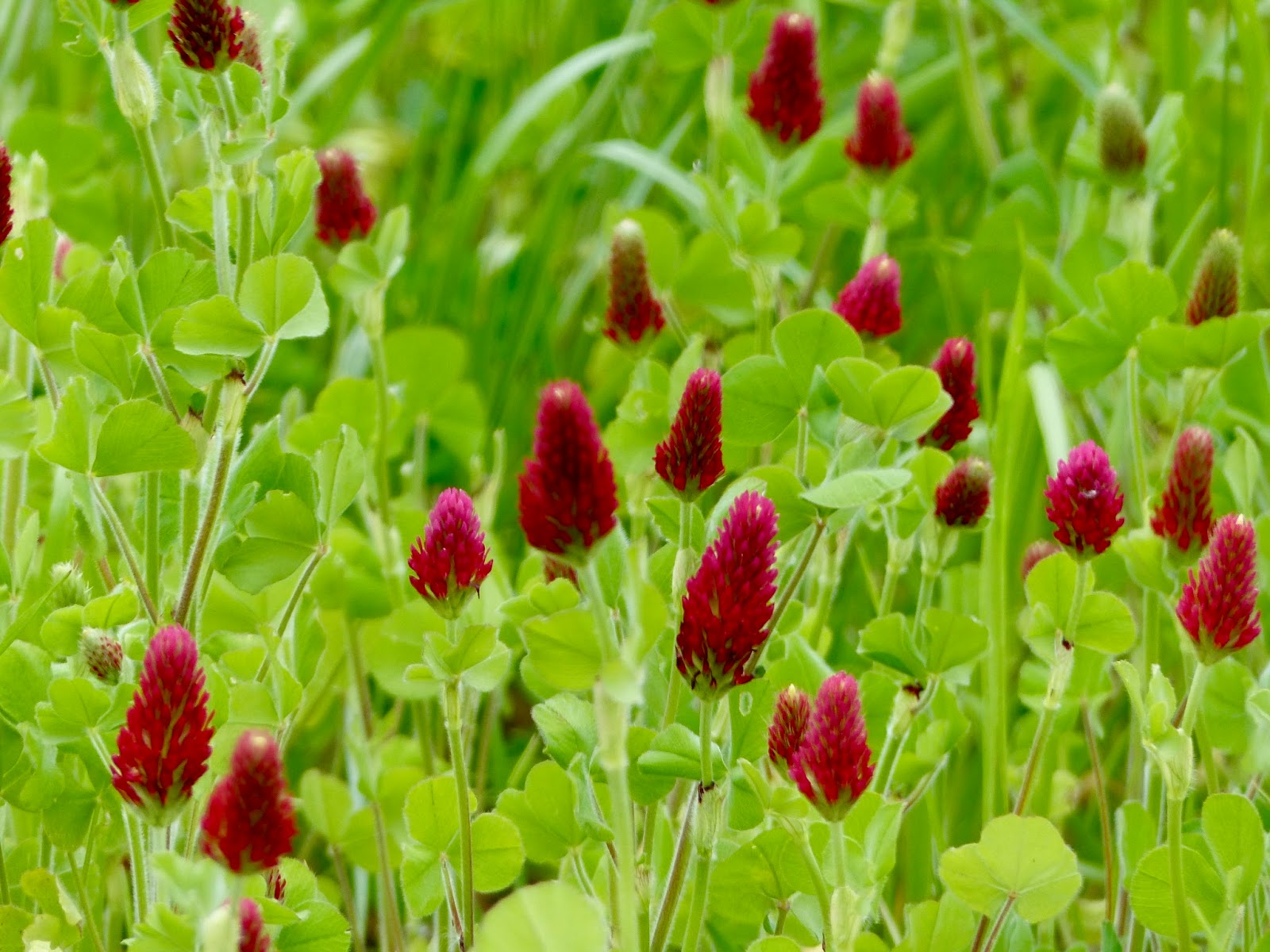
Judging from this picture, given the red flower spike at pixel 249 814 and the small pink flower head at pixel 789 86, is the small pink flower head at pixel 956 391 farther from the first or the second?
the red flower spike at pixel 249 814

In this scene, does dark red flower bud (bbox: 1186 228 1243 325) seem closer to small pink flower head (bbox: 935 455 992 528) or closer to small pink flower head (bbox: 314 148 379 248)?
small pink flower head (bbox: 935 455 992 528)

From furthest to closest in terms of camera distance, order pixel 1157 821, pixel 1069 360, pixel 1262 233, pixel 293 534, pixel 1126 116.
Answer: pixel 1262 233
pixel 1126 116
pixel 1069 360
pixel 1157 821
pixel 293 534

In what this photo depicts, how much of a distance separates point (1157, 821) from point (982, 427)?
0.45 m

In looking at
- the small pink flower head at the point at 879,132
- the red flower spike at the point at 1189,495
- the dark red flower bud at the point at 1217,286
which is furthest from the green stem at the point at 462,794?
the small pink flower head at the point at 879,132

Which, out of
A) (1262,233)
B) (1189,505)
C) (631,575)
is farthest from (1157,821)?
(1262,233)

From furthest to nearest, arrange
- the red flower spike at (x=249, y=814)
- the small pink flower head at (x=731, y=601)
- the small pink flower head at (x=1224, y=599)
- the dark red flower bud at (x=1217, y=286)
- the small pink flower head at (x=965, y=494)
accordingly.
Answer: the dark red flower bud at (x=1217, y=286)
the small pink flower head at (x=965, y=494)
the small pink flower head at (x=1224, y=599)
the small pink flower head at (x=731, y=601)
the red flower spike at (x=249, y=814)

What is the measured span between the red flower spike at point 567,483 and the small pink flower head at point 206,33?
1.03 ft

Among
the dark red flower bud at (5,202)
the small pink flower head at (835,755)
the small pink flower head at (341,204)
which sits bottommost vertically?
the small pink flower head at (835,755)

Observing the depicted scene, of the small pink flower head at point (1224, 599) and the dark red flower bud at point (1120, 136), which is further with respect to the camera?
the dark red flower bud at point (1120, 136)

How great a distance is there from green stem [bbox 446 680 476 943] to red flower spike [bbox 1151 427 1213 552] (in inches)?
17.5

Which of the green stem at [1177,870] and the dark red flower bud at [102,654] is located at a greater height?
the dark red flower bud at [102,654]

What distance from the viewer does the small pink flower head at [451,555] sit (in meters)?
0.76

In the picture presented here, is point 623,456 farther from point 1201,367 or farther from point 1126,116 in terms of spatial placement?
point 1126,116

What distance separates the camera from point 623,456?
3.36ft
